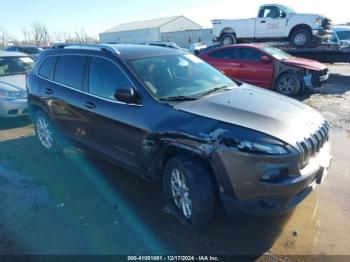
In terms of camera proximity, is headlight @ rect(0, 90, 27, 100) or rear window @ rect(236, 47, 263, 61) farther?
rear window @ rect(236, 47, 263, 61)

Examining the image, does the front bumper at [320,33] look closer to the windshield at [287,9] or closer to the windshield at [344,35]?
the windshield at [287,9]

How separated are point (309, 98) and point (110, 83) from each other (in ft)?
24.3

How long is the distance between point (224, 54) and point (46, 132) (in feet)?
23.4

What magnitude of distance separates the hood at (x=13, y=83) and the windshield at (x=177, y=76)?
4.80 m

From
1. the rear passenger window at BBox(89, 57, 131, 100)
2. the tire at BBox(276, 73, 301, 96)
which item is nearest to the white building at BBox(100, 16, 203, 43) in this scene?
the tire at BBox(276, 73, 301, 96)

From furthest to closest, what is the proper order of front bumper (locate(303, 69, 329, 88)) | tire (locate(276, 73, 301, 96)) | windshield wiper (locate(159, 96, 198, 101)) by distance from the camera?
tire (locate(276, 73, 301, 96)), front bumper (locate(303, 69, 329, 88)), windshield wiper (locate(159, 96, 198, 101))

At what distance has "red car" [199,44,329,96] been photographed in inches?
372

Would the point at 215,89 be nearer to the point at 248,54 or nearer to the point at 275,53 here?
the point at 248,54

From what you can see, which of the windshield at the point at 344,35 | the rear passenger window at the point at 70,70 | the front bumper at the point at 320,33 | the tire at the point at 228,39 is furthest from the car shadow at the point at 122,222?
the windshield at the point at 344,35

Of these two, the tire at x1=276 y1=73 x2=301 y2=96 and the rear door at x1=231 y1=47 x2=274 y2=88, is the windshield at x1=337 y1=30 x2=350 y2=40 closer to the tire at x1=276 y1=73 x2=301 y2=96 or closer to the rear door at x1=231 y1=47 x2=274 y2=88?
the rear door at x1=231 y1=47 x2=274 y2=88

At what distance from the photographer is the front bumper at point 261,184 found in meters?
2.79

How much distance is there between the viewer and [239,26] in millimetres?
16266

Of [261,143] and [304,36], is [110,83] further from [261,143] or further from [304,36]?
[304,36]

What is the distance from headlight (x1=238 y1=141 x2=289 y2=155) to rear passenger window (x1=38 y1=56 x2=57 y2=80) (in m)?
3.70
